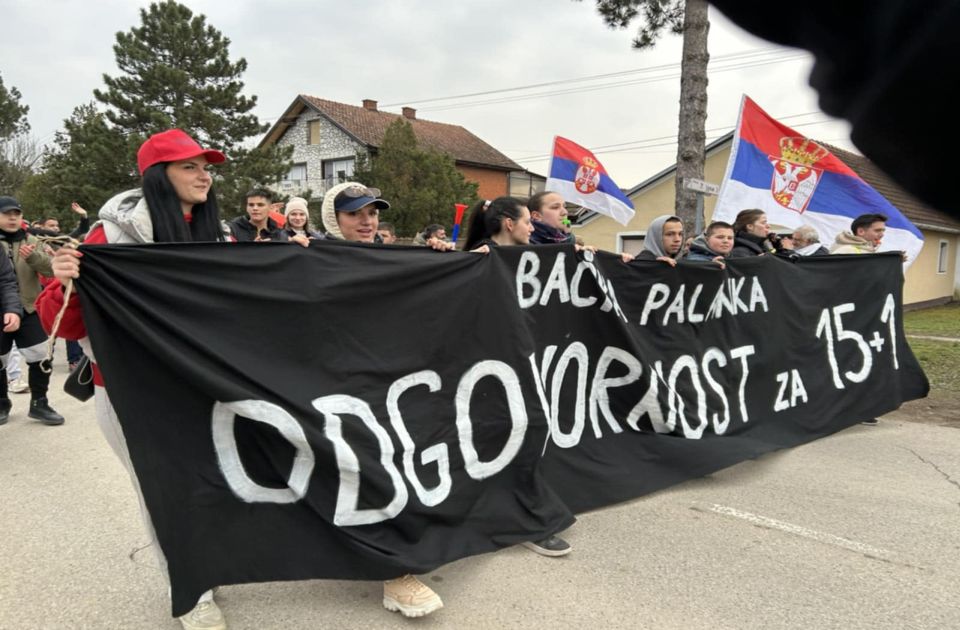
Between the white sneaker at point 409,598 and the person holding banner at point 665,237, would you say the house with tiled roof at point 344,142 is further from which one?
the white sneaker at point 409,598

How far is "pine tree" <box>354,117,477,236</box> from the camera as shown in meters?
24.8

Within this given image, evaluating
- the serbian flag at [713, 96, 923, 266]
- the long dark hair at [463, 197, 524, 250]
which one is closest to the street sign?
the serbian flag at [713, 96, 923, 266]

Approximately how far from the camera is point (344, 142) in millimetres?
36656

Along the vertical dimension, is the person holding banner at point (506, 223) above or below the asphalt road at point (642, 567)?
above

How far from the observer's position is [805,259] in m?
5.28

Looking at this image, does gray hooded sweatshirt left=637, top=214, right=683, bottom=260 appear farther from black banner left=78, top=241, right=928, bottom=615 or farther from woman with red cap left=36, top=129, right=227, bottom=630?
woman with red cap left=36, top=129, right=227, bottom=630

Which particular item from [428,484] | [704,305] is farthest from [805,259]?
[428,484]

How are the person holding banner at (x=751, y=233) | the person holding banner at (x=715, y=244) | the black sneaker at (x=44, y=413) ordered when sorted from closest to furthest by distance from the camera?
the person holding banner at (x=715, y=244), the black sneaker at (x=44, y=413), the person holding banner at (x=751, y=233)

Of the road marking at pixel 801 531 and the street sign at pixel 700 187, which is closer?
the road marking at pixel 801 531

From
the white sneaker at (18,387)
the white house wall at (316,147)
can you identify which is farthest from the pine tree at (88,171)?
the white sneaker at (18,387)

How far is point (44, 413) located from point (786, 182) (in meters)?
7.19

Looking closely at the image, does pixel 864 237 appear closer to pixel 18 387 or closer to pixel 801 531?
pixel 801 531

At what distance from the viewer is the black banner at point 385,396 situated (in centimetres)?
242

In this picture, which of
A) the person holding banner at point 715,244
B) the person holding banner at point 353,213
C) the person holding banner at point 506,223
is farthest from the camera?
the person holding banner at point 715,244
